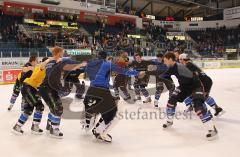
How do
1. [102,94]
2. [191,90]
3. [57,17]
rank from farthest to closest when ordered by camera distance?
1. [57,17]
2. [191,90]
3. [102,94]

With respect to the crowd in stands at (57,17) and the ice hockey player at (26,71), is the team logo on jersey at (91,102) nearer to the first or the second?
the ice hockey player at (26,71)

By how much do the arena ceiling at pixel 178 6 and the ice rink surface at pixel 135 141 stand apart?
32.2 meters

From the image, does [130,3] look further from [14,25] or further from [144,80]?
[144,80]

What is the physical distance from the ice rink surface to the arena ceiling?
3216 centimetres

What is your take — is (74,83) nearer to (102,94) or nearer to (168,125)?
(168,125)

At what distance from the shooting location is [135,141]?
552 cm

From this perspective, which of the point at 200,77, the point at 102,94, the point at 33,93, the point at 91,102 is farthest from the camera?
the point at 200,77

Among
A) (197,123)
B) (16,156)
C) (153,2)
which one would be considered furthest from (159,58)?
(153,2)

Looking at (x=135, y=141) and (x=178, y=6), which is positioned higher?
(x=178, y=6)

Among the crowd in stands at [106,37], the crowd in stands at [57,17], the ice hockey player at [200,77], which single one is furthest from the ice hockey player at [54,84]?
the crowd in stands at [57,17]

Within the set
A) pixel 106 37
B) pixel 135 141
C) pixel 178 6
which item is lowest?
pixel 135 141

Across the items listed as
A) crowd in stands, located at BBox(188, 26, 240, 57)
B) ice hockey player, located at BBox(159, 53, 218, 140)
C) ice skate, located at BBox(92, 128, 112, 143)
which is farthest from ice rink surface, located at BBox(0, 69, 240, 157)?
crowd in stands, located at BBox(188, 26, 240, 57)

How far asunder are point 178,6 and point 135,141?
39117 mm

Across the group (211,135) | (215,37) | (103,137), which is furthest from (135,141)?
(215,37)
